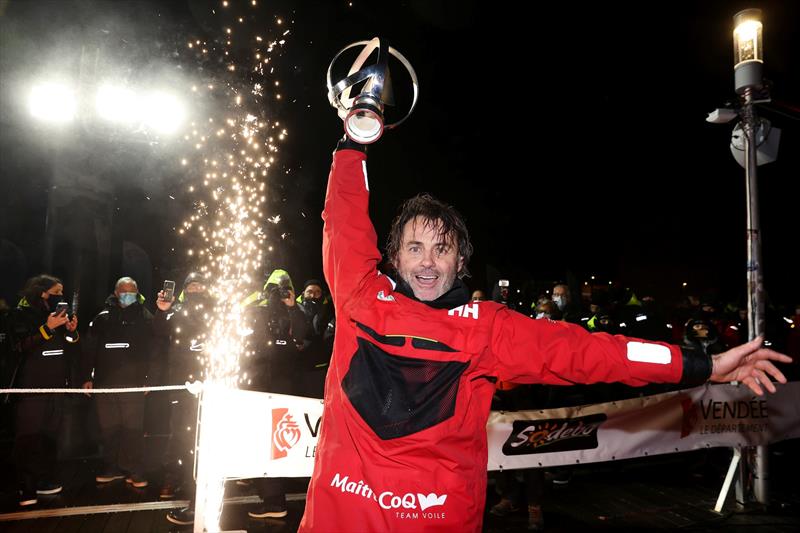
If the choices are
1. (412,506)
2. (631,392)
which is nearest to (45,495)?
(412,506)

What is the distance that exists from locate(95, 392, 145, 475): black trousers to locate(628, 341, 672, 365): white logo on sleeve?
6702 mm

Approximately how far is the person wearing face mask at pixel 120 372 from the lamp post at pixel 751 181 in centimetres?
784

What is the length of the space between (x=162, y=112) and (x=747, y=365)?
532 inches

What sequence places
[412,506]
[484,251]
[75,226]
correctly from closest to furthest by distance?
[412,506] → [75,226] → [484,251]

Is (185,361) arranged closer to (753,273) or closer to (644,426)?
(644,426)

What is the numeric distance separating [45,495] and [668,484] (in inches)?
319

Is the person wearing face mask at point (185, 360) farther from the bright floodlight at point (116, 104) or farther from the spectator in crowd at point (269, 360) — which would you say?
the bright floodlight at point (116, 104)

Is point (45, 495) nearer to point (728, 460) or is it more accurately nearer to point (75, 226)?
point (75, 226)

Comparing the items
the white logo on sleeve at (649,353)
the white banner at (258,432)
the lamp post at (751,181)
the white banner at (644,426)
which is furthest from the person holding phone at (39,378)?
the lamp post at (751,181)

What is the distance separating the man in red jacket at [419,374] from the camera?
2.09m

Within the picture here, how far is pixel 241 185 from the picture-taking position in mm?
10766

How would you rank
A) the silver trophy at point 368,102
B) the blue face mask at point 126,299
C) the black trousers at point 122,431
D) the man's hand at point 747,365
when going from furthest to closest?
1. the blue face mask at point 126,299
2. the black trousers at point 122,431
3. the silver trophy at point 368,102
4. the man's hand at point 747,365

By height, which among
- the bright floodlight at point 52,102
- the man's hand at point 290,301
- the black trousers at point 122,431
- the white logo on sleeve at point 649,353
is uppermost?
the bright floodlight at point 52,102

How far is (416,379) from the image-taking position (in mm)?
2205
